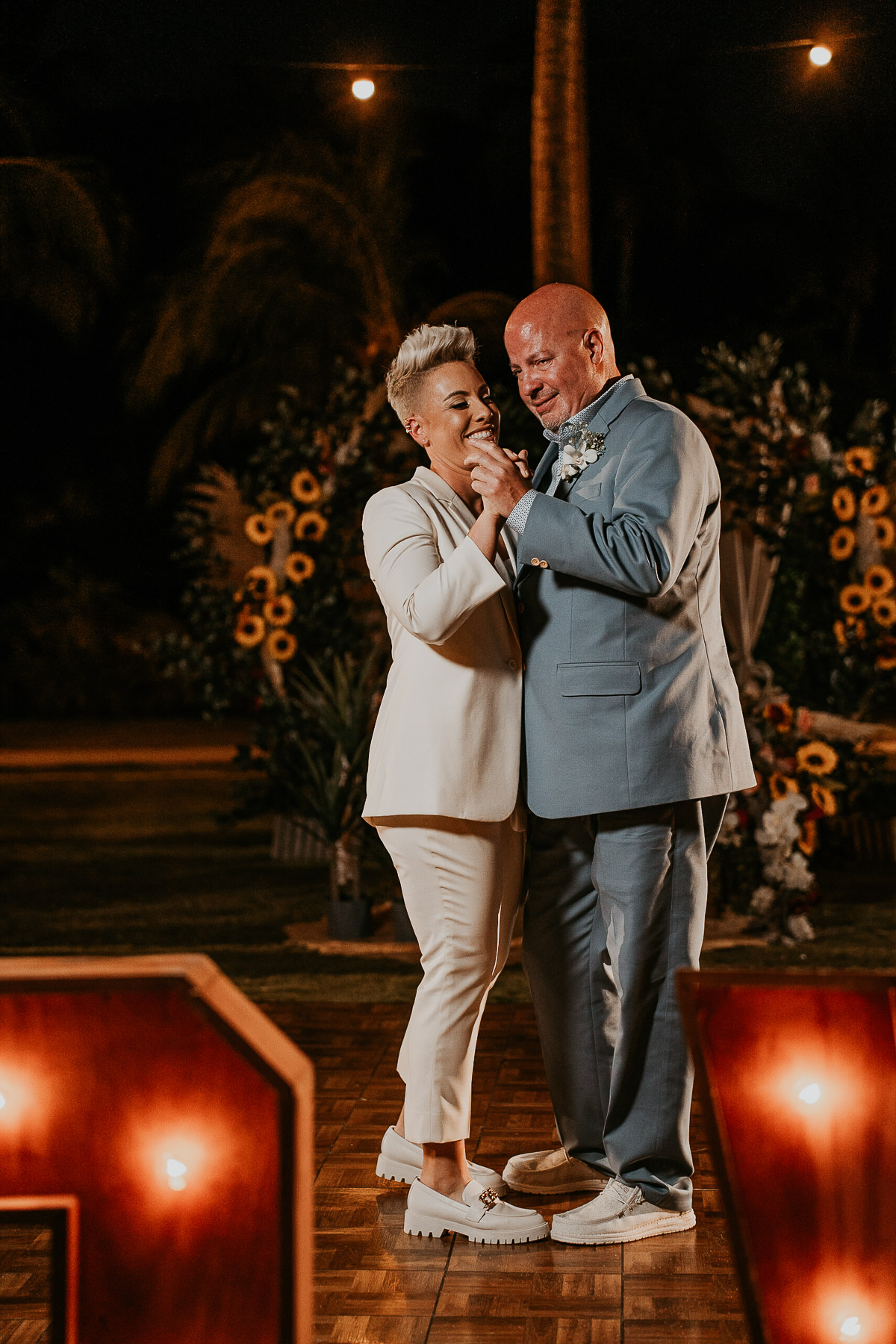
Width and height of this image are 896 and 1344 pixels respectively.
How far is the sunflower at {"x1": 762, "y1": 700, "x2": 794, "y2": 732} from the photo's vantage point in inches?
221

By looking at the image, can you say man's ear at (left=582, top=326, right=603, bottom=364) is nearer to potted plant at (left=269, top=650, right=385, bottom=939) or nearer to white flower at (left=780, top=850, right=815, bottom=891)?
potted plant at (left=269, top=650, right=385, bottom=939)

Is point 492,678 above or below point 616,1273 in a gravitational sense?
above

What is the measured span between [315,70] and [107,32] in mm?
2804

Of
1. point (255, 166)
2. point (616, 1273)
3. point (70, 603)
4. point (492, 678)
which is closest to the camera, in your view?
point (616, 1273)

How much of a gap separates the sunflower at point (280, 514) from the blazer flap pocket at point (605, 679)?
11.5 feet

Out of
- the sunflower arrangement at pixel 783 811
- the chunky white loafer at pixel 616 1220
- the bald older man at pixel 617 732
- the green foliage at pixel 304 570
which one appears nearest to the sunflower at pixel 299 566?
the green foliage at pixel 304 570

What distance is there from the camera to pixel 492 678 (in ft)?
9.12

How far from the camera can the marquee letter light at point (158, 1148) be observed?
154 centimetres

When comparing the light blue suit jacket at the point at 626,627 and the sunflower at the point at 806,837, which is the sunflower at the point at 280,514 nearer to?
the sunflower at the point at 806,837

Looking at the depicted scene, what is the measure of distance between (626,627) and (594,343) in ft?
1.86

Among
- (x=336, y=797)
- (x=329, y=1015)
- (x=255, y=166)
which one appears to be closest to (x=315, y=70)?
(x=255, y=166)

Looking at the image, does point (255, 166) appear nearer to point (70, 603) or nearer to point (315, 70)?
point (315, 70)

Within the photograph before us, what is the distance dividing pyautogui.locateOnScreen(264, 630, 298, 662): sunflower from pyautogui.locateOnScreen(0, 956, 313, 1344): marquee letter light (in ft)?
14.5

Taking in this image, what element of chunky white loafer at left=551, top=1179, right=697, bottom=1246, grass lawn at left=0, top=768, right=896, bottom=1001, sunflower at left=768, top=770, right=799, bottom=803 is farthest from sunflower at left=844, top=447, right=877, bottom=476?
chunky white loafer at left=551, top=1179, right=697, bottom=1246
